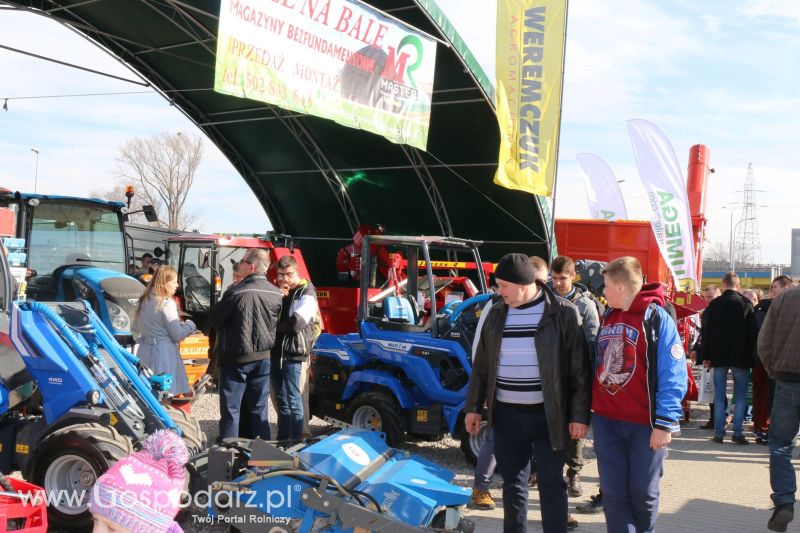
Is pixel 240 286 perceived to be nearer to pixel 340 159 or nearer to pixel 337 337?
pixel 337 337

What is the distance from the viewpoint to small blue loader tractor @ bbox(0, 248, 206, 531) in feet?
15.0

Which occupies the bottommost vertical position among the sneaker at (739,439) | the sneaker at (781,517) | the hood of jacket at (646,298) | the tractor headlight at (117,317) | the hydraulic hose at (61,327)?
the sneaker at (739,439)

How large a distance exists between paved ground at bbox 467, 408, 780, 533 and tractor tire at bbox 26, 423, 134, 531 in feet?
8.19

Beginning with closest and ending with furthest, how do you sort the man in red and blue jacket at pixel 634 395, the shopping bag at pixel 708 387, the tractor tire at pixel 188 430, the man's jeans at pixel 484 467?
the man in red and blue jacket at pixel 634 395, the tractor tire at pixel 188 430, the man's jeans at pixel 484 467, the shopping bag at pixel 708 387

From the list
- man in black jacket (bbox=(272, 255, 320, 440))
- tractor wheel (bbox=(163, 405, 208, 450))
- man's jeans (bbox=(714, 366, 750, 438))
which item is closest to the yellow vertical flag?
man's jeans (bbox=(714, 366, 750, 438))

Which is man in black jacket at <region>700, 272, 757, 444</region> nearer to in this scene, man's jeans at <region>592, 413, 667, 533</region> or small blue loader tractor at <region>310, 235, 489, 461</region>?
small blue loader tractor at <region>310, 235, 489, 461</region>

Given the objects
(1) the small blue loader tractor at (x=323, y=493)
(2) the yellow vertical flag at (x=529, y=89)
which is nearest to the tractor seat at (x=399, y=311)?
(1) the small blue loader tractor at (x=323, y=493)

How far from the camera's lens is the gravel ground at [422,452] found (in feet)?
15.9

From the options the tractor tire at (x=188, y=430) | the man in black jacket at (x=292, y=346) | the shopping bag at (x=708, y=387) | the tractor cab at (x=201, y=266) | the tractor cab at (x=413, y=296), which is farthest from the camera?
the tractor cab at (x=201, y=266)

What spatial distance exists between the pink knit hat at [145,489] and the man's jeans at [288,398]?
13.3 feet

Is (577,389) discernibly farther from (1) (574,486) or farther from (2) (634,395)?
(1) (574,486)

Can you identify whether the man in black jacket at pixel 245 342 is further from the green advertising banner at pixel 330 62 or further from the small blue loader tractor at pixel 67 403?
the green advertising banner at pixel 330 62

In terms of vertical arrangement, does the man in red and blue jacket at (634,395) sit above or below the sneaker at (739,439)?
above

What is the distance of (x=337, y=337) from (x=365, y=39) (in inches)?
148
